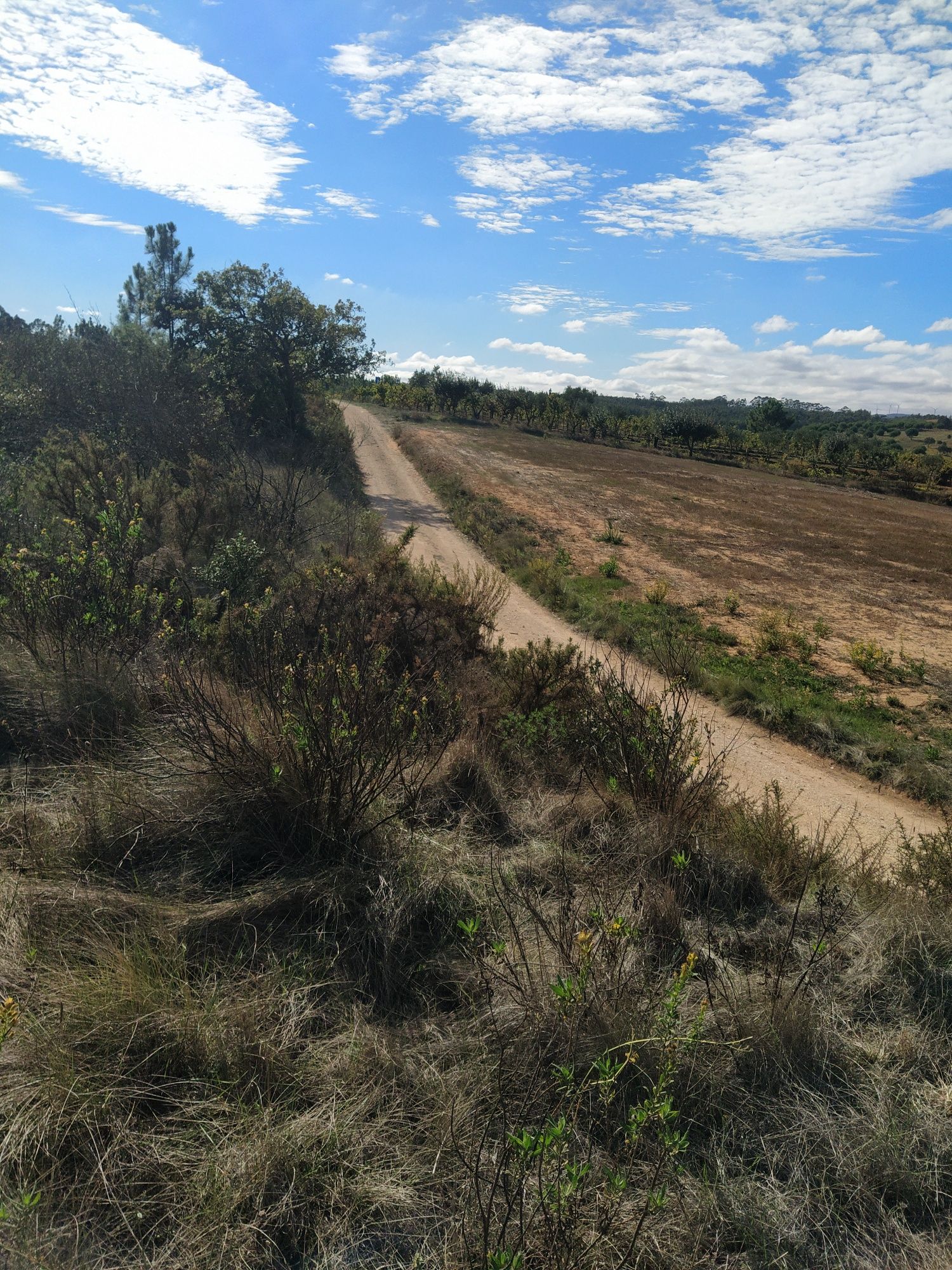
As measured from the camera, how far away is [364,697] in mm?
4367

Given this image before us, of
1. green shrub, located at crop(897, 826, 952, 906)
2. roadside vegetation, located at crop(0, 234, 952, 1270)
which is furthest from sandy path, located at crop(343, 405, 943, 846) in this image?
roadside vegetation, located at crop(0, 234, 952, 1270)

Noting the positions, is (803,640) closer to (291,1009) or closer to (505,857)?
(505,857)

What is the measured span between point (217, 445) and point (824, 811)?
1422cm

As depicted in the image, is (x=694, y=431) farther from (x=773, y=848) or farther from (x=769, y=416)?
(x=773, y=848)

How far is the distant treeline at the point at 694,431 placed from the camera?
2302 inches

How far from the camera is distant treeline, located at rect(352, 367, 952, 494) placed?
58469 mm

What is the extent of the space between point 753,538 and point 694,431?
48.1m

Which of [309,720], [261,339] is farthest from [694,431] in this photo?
[309,720]

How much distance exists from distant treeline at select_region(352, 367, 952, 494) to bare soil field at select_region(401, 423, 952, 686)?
935 cm

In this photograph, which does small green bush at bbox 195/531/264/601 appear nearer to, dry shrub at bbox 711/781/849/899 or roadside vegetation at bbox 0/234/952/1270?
roadside vegetation at bbox 0/234/952/1270

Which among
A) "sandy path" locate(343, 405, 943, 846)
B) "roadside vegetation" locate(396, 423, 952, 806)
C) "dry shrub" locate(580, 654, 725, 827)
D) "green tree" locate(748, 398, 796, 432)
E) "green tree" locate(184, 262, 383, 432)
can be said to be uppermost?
"green tree" locate(748, 398, 796, 432)

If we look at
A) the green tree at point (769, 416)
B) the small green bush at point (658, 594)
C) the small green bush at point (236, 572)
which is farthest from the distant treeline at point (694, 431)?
the small green bush at point (236, 572)

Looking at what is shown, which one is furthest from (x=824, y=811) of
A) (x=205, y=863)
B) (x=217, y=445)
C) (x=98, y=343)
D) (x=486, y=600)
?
(x=98, y=343)

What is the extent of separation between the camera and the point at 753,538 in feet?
92.0
